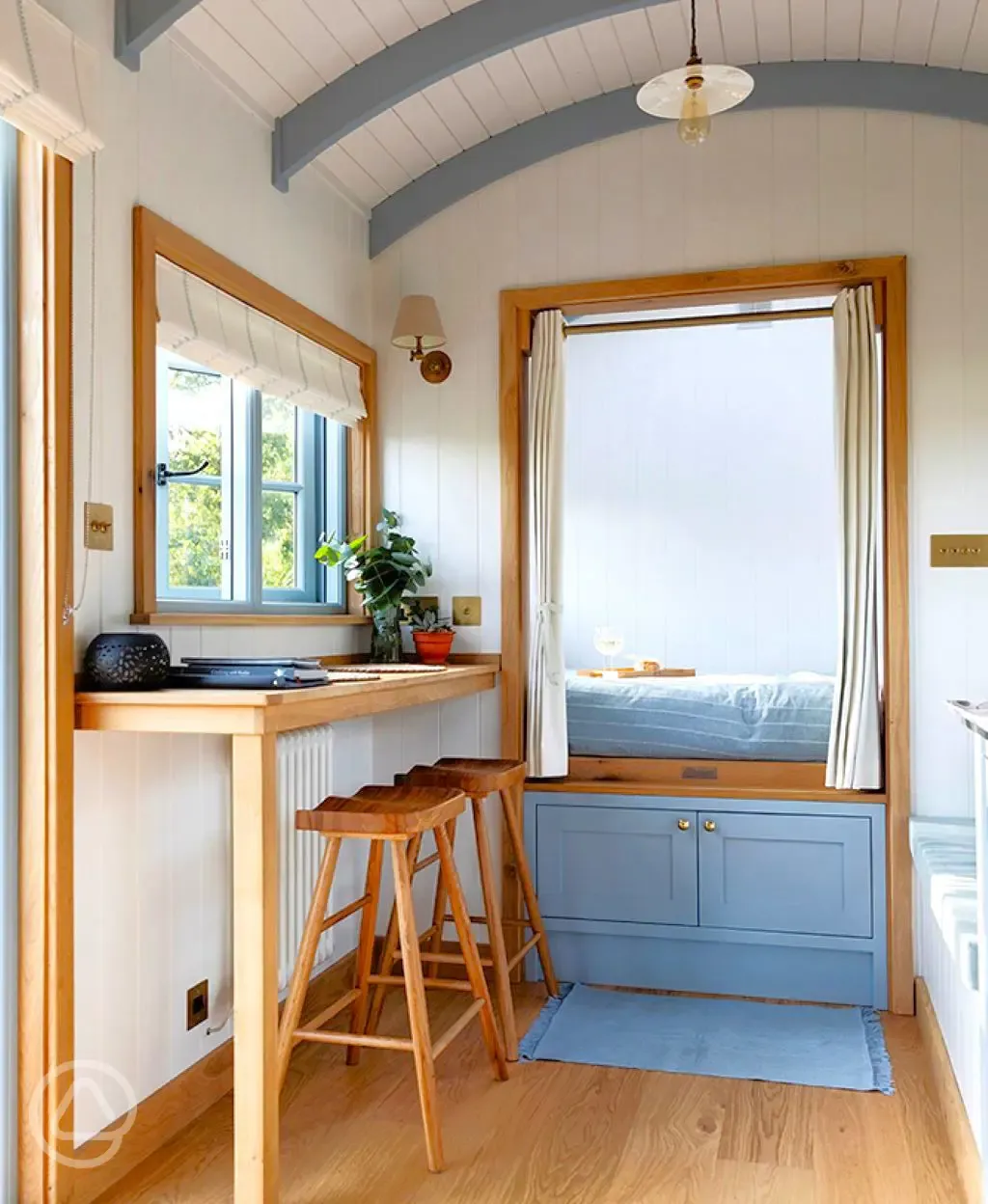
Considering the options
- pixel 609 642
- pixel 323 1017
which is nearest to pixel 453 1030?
pixel 323 1017

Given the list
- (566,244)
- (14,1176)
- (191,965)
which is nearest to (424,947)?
(191,965)

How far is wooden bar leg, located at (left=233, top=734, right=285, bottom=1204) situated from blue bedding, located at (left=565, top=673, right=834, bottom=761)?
181cm

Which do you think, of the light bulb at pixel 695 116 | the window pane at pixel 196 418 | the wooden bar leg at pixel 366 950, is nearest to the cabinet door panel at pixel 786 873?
the wooden bar leg at pixel 366 950

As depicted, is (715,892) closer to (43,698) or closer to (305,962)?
(305,962)

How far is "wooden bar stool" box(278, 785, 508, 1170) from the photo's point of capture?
2.38 metres

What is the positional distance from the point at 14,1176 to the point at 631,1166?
1.24 metres

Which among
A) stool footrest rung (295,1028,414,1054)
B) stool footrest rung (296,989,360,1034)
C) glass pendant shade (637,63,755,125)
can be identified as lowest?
stool footrest rung (296,989,360,1034)

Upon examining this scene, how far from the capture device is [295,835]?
298 cm

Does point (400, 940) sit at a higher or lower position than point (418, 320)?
lower

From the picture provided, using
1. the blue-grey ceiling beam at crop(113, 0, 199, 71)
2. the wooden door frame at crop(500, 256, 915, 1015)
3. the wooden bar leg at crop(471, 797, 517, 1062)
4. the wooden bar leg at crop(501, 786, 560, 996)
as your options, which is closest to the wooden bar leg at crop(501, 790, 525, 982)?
the wooden door frame at crop(500, 256, 915, 1015)

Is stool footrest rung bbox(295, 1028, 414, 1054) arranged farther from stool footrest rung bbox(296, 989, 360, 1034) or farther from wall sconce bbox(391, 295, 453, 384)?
wall sconce bbox(391, 295, 453, 384)

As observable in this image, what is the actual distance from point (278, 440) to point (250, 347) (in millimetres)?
493

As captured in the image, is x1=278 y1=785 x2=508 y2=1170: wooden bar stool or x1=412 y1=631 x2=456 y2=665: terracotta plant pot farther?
x1=412 y1=631 x2=456 y2=665: terracotta plant pot

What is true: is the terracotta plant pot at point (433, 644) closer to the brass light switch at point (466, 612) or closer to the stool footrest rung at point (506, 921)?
the brass light switch at point (466, 612)
